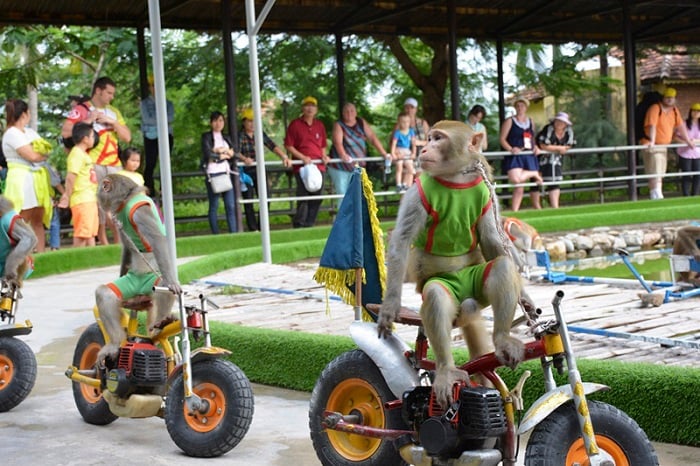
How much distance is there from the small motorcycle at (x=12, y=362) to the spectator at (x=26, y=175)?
4.92 meters

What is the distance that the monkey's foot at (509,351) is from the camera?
152 inches

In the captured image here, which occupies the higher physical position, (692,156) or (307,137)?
(307,137)

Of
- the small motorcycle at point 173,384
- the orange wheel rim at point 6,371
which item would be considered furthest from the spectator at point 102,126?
the small motorcycle at point 173,384

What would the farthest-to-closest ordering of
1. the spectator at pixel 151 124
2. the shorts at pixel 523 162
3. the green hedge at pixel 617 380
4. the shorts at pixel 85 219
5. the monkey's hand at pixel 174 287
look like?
the shorts at pixel 523 162 < the spectator at pixel 151 124 < the shorts at pixel 85 219 < the monkey's hand at pixel 174 287 < the green hedge at pixel 617 380

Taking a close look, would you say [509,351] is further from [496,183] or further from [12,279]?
[496,183]

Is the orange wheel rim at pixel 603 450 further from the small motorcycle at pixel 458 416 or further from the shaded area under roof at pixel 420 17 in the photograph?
the shaded area under roof at pixel 420 17

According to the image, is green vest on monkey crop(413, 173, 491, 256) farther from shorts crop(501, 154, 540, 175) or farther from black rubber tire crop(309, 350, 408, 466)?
shorts crop(501, 154, 540, 175)

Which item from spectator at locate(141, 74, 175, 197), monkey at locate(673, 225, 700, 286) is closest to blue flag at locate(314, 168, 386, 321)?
monkey at locate(673, 225, 700, 286)

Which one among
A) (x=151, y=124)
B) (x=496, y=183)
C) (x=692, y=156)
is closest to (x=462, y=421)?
(x=151, y=124)

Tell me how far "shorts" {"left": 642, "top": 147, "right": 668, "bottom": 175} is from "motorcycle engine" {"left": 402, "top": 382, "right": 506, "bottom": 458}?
1457cm

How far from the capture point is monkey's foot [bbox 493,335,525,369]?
387cm

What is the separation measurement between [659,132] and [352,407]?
1470 cm

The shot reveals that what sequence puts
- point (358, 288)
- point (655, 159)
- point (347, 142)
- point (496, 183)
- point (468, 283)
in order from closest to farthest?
point (468, 283), point (358, 288), point (347, 142), point (496, 183), point (655, 159)

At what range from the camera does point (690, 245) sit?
8.04m
